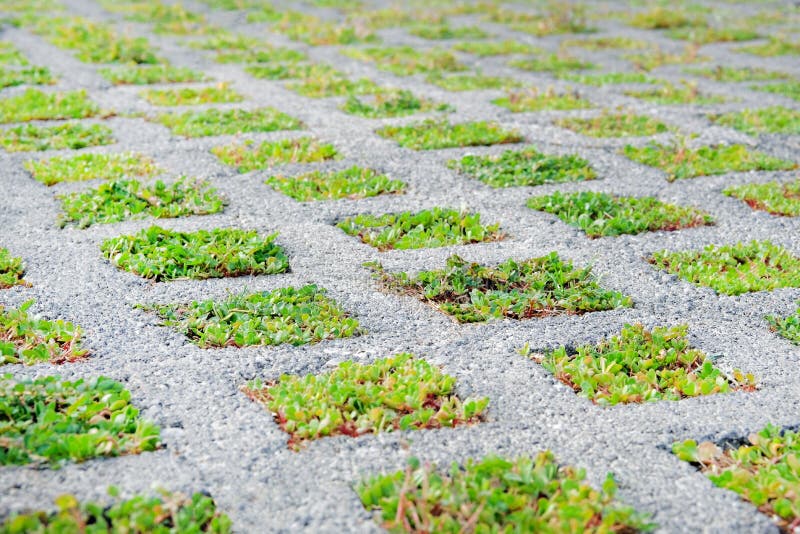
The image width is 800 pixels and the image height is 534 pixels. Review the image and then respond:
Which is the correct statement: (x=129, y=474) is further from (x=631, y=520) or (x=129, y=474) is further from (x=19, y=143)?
(x=19, y=143)

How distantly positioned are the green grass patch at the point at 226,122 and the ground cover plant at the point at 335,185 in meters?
1.54

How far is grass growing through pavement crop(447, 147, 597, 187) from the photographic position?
24.6 ft

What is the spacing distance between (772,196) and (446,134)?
3017 mm

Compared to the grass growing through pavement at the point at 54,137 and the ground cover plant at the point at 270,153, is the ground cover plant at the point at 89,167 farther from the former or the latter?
the ground cover plant at the point at 270,153

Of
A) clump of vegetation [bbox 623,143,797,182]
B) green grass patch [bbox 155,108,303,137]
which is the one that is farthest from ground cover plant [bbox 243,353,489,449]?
green grass patch [bbox 155,108,303,137]

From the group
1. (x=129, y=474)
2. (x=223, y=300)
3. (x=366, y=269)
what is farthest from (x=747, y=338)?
(x=129, y=474)

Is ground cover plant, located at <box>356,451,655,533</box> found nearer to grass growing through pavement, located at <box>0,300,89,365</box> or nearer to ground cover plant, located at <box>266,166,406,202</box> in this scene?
grass growing through pavement, located at <box>0,300,89,365</box>

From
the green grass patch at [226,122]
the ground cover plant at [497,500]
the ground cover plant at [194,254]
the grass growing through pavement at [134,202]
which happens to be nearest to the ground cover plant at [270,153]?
the green grass patch at [226,122]

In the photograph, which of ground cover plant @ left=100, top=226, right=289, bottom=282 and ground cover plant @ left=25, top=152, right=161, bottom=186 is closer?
ground cover plant @ left=100, top=226, right=289, bottom=282

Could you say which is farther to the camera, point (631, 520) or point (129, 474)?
point (129, 474)

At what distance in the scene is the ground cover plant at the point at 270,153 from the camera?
7.79m

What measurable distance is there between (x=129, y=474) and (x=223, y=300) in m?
1.71

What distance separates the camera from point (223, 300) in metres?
5.02

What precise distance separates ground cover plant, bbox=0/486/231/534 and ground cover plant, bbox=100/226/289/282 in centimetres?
227
